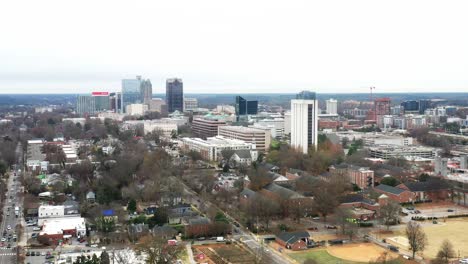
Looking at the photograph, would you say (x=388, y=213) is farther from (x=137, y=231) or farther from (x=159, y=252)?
(x=159, y=252)

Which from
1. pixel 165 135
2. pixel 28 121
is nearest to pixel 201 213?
pixel 165 135

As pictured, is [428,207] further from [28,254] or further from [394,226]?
[28,254]

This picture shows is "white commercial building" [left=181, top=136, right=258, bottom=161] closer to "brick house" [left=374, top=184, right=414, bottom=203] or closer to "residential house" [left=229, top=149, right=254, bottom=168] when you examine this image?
"residential house" [left=229, top=149, right=254, bottom=168]

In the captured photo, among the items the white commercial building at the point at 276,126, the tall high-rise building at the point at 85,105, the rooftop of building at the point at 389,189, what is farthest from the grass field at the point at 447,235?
the tall high-rise building at the point at 85,105

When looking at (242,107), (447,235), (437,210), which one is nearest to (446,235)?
(447,235)

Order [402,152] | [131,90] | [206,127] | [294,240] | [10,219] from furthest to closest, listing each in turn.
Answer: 1. [131,90]
2. [206,127]
3. [402,152]
4. [10,219]
5. [294,240]

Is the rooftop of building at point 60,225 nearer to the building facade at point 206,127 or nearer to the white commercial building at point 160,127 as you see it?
the building facade at point 206,127

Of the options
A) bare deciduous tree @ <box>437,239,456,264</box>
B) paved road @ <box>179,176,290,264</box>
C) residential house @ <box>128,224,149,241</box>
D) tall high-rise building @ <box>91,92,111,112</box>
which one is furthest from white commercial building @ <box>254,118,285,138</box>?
tall high-rise building @ <box>91,92,111,112</box>
